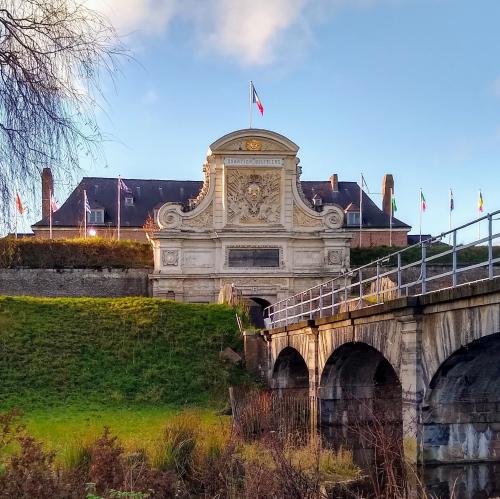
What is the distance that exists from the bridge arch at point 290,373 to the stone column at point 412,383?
34.9ft

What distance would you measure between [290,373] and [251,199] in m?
15.7

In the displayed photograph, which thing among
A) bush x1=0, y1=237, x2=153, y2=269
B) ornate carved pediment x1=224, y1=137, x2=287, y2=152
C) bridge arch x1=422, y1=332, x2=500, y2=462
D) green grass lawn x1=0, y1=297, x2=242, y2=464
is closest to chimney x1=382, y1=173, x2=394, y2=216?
ornate carved pediment x1=224, y1=137, x2=287, y2=152

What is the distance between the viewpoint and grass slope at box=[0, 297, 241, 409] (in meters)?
20.9

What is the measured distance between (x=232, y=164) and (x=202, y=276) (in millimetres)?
6149

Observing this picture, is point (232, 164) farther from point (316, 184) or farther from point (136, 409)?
point (136, 409)

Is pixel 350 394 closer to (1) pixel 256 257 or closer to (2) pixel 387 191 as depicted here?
(1) pixel 256 257

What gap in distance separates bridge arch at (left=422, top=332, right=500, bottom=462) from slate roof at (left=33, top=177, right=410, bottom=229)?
3588cm

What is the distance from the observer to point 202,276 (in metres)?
36.0

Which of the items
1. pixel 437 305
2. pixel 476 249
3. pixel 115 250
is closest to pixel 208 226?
pixel 115 250

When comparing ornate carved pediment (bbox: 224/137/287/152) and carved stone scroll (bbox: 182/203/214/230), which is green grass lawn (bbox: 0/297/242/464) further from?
ornate carved pediment (bbox: 224/137/287/152)

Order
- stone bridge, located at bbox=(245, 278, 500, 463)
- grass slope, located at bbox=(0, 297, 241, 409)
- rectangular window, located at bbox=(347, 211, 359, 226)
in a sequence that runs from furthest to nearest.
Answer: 1. rectangular window, located at bbox=(347, 211, 359, 226)
2. grass slope, located at bbox=(0, 297, 241, 409)
3. stone bridge, located at bbox=(245, 278, 500, 463)

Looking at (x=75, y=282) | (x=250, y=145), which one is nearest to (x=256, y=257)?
(x=250, y=145)

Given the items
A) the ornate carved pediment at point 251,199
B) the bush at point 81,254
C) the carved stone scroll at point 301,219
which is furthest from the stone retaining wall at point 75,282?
the carved stone scroll at point 301,219

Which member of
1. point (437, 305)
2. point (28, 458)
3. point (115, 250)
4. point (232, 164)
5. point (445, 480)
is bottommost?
point (445, 480)
